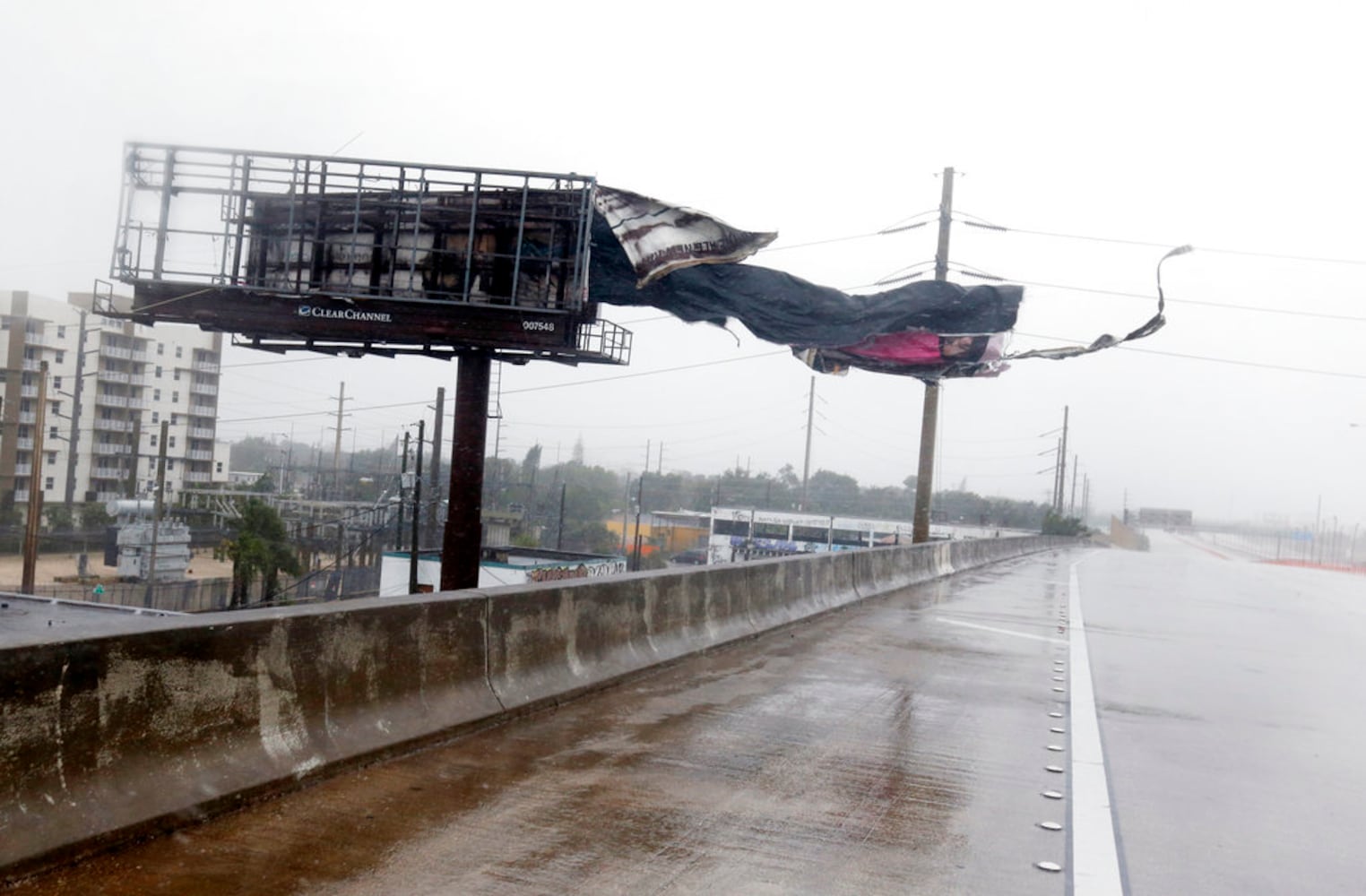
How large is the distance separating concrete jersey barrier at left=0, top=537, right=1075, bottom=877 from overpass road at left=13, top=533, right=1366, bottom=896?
171mm

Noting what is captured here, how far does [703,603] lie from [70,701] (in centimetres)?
822

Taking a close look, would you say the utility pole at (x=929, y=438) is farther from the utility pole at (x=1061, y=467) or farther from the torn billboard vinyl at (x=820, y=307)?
the utility pole at (x=1061, y=467)

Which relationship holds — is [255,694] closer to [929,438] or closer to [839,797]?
[839,797]

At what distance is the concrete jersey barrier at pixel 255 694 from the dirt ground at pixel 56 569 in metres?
52.1

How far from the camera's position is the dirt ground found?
57.2m

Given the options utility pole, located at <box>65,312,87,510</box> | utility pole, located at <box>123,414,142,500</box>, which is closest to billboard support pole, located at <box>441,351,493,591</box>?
utility pole, located at <box>65,312,87,510</box>

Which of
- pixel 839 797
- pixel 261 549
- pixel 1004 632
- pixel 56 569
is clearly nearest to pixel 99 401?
pixel 56 569

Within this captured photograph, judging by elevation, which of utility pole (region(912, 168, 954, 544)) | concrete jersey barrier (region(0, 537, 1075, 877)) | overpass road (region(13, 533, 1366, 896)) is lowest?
overpass road (region(13, 533, 1366, 896))

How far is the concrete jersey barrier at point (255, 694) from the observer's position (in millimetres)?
4676

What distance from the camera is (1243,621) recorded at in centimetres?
2073

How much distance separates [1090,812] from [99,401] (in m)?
71.8

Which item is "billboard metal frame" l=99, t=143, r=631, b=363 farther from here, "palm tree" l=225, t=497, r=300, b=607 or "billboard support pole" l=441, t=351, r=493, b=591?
"palm tree" l=225, t=497, r=300, b=607

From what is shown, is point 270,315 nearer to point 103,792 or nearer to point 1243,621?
point 103,792

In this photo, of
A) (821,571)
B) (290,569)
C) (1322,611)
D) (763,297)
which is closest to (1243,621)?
(1322,611)
